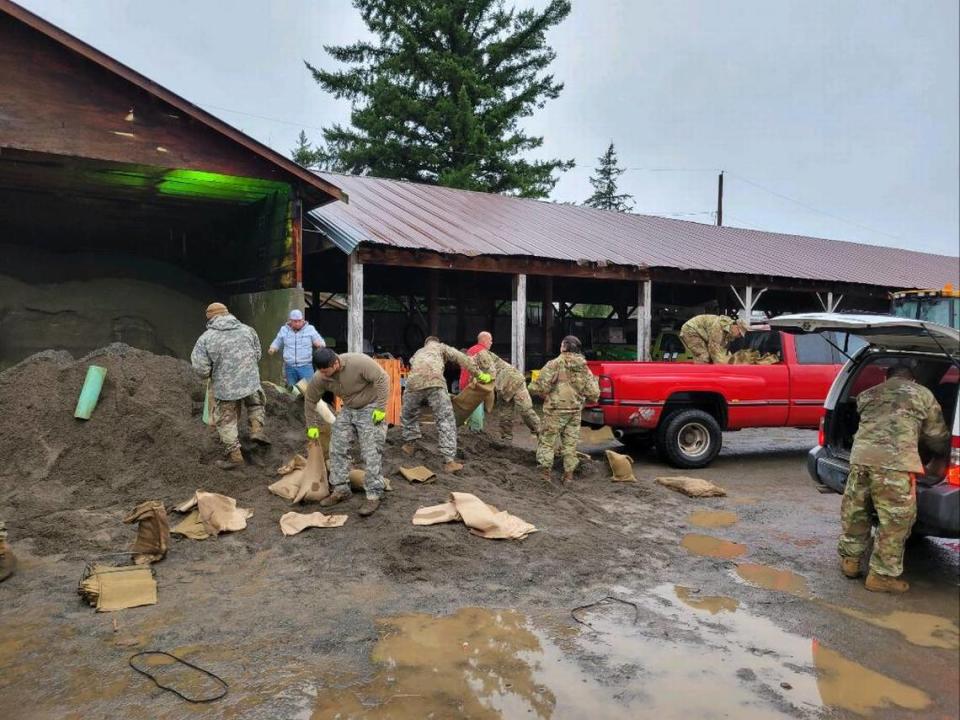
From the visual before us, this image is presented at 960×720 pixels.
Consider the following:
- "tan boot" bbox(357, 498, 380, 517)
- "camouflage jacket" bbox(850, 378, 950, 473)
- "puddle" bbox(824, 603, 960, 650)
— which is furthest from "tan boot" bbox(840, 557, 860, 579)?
"tan boot" bbox(357, 498, 380, 517)

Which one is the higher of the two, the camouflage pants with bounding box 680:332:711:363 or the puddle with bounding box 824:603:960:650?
the camouflage pants with bounding box 680:332:711:363

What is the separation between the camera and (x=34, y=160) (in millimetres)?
10664

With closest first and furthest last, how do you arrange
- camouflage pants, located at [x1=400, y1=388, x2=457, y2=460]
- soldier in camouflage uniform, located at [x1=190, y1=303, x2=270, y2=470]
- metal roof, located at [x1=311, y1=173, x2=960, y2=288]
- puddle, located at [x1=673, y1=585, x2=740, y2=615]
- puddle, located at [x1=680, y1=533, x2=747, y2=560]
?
puddle, located at [x1=673, y1=585, x2=740, y2=615]
puddle, located at [x1=680, y1=533, x2=747, y2=560]
soldier in camouflage uniform, located at [x1=190, y1=303, x2=270, y2=470]
camouflage pants, located at [x1=400, y1=388, x2=457, y2=460]
metal roof, located at [x1=311, y1=173, x2=960, y2=288]

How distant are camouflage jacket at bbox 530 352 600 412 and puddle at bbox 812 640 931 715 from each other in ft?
14.3

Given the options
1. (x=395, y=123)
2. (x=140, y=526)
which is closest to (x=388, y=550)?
(x=140, y=526)

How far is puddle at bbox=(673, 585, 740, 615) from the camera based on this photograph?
467 centimetres

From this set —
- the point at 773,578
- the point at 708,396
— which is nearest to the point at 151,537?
the point at 773,578

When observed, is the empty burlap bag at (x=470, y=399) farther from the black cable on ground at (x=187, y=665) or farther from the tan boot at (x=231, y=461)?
the black cable on ground at (x=187, y=665)

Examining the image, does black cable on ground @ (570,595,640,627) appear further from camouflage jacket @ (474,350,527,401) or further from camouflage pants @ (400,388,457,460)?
camouflage jacket @ (474,350,527,401)

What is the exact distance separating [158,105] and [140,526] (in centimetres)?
707

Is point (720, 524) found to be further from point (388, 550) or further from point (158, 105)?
point (158, 105)

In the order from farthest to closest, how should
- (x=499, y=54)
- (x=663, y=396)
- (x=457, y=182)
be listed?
(x=499, y=54), (x=457, y=182), (x=663, y=396)

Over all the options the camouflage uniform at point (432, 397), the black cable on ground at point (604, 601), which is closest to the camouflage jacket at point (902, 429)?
the black cable on ground at point (604, 601)

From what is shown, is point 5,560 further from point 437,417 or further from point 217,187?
point 217,187
